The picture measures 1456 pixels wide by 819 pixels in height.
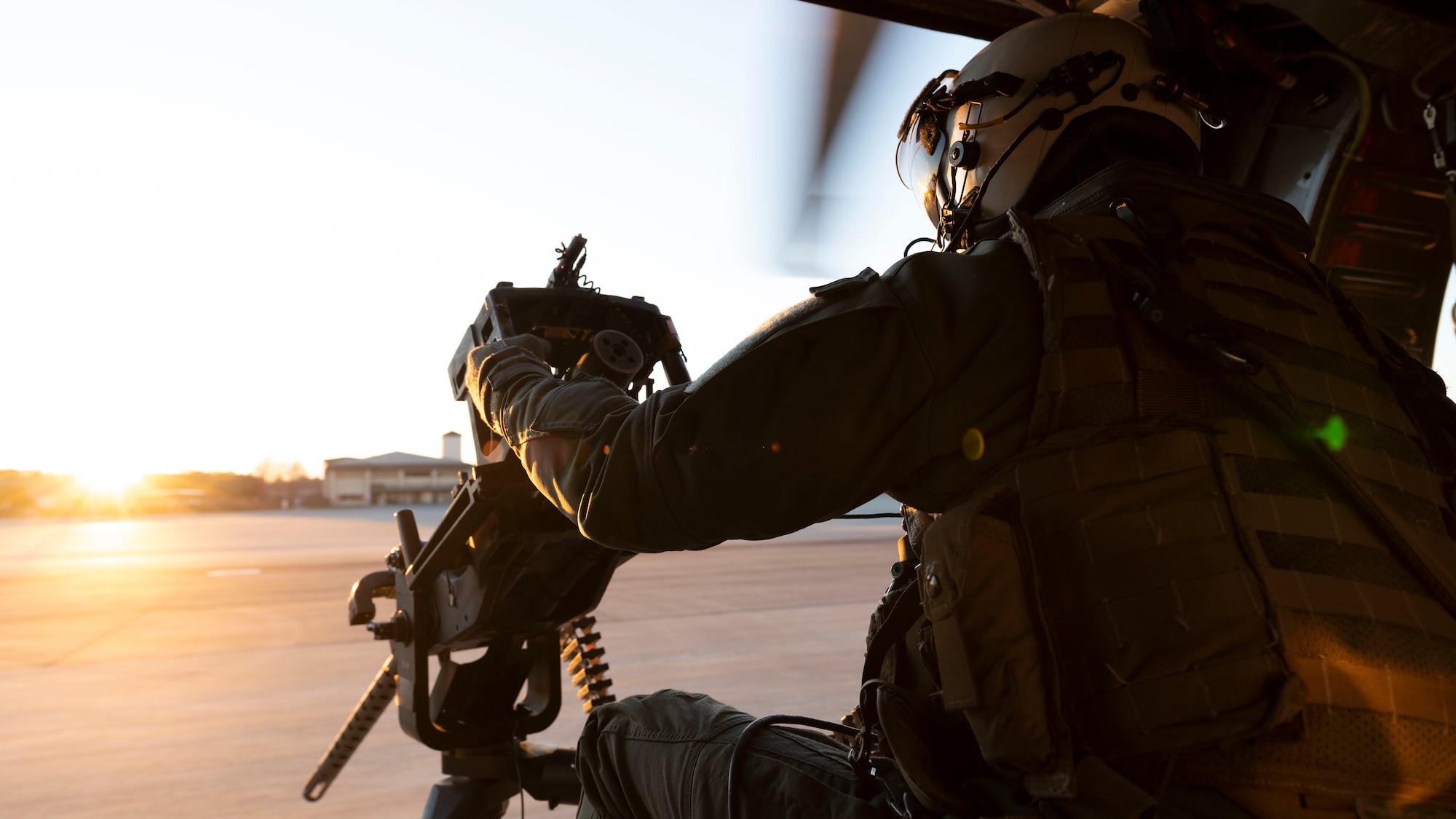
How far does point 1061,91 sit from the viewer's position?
4.69 ft

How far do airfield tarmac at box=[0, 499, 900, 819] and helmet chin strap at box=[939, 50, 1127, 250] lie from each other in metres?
2.34

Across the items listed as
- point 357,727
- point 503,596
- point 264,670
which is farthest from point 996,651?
point 264,670

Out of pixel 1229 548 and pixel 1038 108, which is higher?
pixel 1038 108

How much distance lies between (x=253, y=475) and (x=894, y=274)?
136ft

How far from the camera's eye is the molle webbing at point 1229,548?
835 millimetres

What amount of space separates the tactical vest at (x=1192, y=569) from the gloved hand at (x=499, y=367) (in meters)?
0.75

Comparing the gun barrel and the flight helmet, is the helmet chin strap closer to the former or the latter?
the flight helmet

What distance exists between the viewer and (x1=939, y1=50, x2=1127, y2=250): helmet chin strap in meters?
1.42

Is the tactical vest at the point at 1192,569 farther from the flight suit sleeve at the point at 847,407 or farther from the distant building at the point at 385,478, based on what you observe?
the distant building at the point at 385,478

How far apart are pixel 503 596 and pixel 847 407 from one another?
127 cm

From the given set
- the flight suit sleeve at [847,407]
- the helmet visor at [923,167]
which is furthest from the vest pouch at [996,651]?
the helmet visor at [923,167]

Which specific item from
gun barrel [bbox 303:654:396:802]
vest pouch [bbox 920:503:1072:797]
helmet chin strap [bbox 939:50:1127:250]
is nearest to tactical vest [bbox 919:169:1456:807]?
vest pouch [bbox 920:503:1072:797]

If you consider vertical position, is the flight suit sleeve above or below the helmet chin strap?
below

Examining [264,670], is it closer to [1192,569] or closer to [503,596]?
[503,596]
